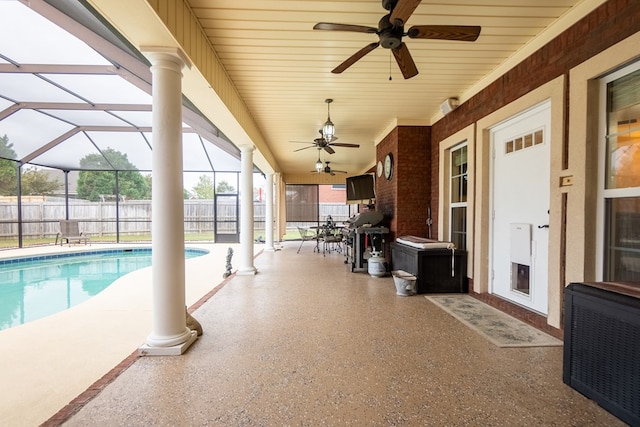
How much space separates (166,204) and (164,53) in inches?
49.3

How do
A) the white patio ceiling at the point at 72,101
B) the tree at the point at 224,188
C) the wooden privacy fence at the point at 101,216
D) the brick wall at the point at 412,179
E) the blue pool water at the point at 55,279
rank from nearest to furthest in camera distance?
the white patio ceiling at the point at 72,101, the blue pool water at the point at 55,279, the brick wall at the point at 412,179, the wooden privacy fence at the point at 101,216, the tree at the point at 224,188

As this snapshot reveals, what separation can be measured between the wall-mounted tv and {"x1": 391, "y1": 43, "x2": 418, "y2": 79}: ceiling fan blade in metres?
4.48

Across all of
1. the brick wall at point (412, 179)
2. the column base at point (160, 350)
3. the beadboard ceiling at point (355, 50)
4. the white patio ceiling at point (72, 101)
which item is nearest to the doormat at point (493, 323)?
the brick wall at point (412, 179)

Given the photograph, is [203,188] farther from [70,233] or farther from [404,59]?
[404,59]

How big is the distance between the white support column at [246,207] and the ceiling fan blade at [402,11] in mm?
3865

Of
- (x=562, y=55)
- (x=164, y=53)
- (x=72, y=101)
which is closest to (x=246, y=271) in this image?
(x=164, y=53)

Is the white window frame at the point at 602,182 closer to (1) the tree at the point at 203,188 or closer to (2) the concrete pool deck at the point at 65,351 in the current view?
(2) the concrete pool deck at the point at 65,351

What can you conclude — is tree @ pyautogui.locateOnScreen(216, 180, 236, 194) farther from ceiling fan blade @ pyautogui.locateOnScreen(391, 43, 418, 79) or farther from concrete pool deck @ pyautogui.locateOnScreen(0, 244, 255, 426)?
ceiling fan blade @ pyautogui.locateOnScreen(391, 43, 418, 79)

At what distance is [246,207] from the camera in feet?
17.9

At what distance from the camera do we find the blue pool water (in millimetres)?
4430

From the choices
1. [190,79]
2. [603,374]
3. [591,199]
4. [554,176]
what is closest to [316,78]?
[190,79]

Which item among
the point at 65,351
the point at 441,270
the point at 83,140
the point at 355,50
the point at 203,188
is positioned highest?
the point at 83,140

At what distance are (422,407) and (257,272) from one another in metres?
4.39

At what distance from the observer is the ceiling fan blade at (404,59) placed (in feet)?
7.83
